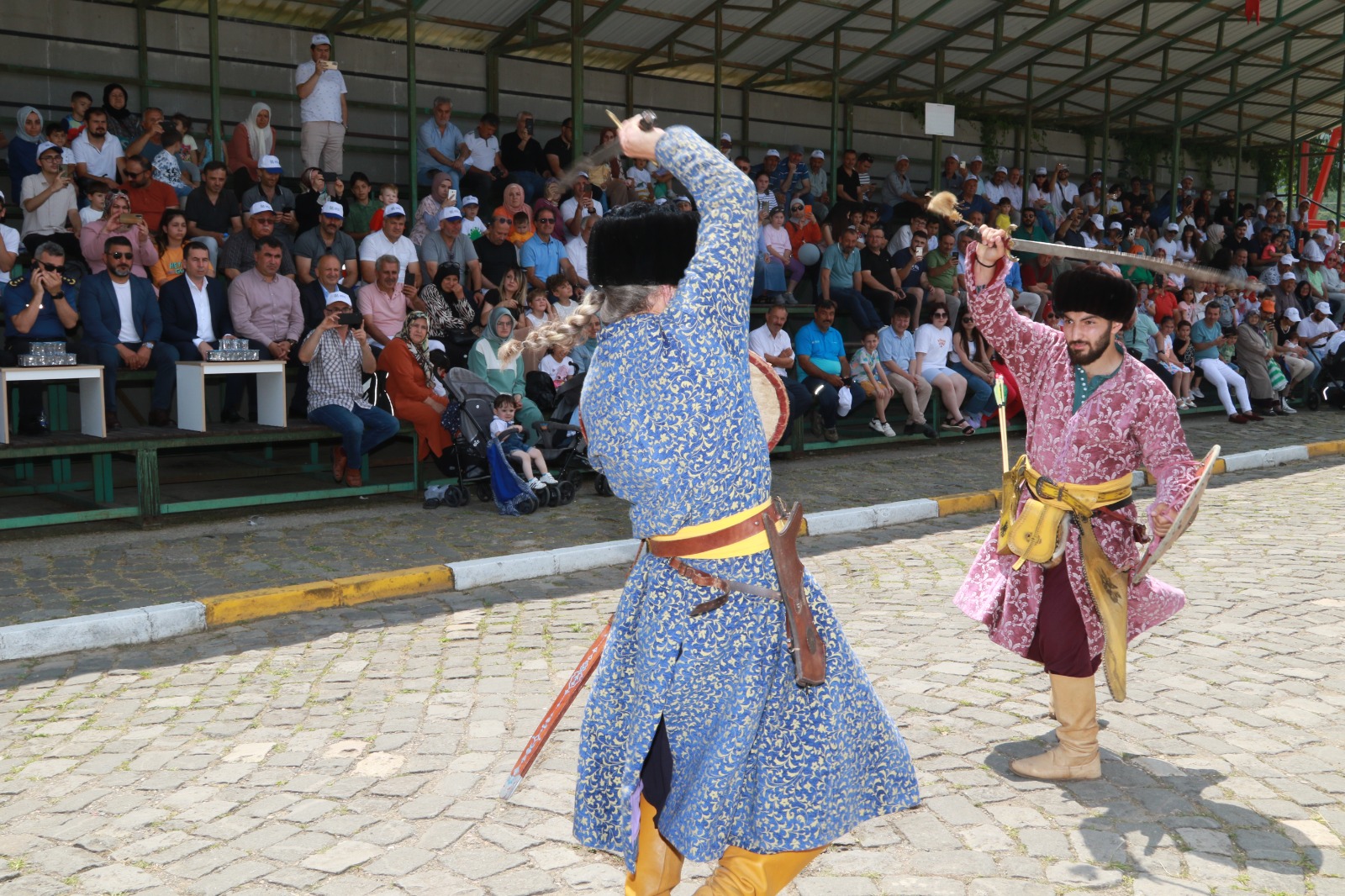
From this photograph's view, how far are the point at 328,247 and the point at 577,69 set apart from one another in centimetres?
467

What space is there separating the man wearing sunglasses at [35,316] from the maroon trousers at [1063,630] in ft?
21.2

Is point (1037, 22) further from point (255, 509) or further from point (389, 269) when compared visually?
point (255, 509)

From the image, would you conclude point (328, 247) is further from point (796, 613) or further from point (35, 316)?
point (796, 613)

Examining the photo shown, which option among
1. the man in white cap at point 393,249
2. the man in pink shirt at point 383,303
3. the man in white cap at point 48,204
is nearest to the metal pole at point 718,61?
the man in white cap at point 393,249

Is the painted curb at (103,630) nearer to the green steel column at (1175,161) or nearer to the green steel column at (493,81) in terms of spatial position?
the green steel column at (493,81)

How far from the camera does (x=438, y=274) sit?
1044 cm

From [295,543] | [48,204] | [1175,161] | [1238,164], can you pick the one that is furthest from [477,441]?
[1238,164]

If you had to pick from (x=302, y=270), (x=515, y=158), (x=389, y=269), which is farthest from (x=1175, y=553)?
(x=515, y=158)

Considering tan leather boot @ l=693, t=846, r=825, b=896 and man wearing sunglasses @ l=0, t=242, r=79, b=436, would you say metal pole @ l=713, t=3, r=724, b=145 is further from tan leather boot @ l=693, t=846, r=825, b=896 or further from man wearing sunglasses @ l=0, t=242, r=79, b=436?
tan leather boot @ l=693, t=846, r=825, b=896

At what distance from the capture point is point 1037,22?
17781mm

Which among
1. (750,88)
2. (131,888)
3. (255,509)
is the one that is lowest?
(131,888)

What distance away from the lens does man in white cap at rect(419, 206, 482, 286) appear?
35.5 feet

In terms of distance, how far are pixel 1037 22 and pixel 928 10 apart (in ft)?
8.29

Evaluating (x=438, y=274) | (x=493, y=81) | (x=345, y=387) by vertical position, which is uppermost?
(x=493, y=81)
